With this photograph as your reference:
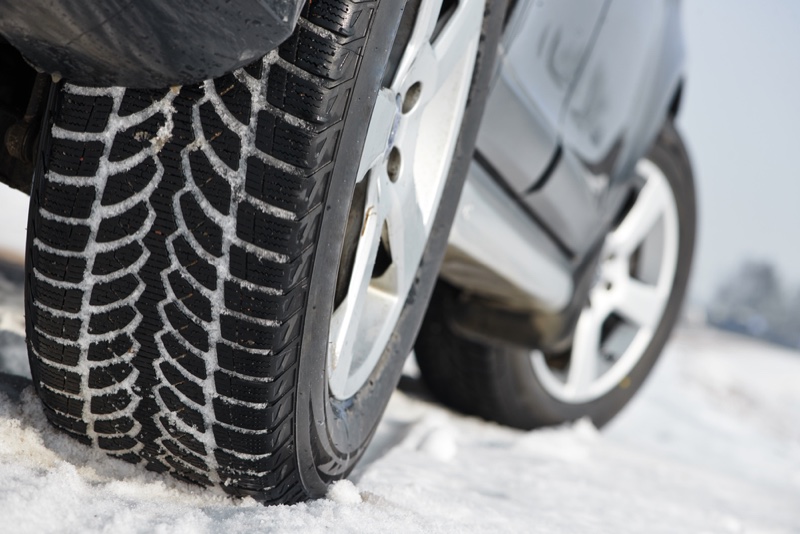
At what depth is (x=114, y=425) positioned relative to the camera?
2.98ft

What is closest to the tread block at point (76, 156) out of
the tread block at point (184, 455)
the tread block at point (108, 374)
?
the tread block at point (108, 374)

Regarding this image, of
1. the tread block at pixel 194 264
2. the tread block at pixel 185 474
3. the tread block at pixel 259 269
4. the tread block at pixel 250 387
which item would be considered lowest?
the tread block at pixel 185 474

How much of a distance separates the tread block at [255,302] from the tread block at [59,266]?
15cm

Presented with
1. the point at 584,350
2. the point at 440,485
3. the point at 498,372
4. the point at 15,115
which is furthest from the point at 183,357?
the point at 584,350

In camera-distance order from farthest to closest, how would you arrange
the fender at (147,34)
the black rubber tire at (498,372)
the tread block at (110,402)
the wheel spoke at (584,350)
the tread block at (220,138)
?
the wheel spoke at (584,350)
the black rubber tire at (498,372)
the tread block at (110,402)
the tread block at (220,138)
the fender at (147,34)

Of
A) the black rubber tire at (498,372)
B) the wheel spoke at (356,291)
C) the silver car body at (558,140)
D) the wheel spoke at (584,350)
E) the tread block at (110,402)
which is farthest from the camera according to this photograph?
the wheel spoke at (584,350)

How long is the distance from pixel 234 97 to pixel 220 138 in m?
0.04

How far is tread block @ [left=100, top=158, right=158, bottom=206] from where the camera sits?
0.78 meters

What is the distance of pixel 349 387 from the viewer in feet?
3.51

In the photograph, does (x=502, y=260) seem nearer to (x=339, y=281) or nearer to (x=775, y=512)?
(x=339, y=281)

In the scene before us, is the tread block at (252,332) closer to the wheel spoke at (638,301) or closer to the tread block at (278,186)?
the tread block at (278,186)

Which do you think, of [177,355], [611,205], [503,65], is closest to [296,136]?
[177,355]

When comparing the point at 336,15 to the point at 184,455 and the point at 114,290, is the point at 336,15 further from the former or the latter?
the point at 184,455

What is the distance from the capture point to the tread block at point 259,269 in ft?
2.57
